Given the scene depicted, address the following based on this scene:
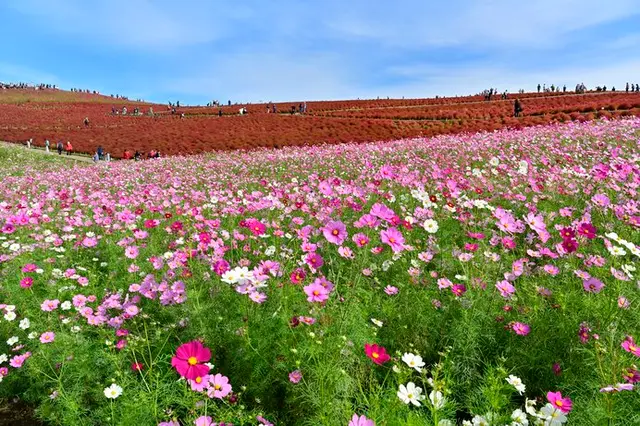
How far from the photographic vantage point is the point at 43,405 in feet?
8.16

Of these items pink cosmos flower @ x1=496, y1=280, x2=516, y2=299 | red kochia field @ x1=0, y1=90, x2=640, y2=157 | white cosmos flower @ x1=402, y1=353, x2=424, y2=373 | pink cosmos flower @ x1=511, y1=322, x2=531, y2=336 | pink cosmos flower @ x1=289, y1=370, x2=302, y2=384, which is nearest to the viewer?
white cosmos flower @ x1=402, y1=353, x2=424, y2=373

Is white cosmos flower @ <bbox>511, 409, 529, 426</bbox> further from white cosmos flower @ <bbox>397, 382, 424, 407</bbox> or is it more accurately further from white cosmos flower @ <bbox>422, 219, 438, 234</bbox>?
white cosmos flower @ <bbox>422, 219, 438, 234</bbox>

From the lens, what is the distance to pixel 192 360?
142 centimetres

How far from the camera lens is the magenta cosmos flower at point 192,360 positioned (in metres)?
1.37

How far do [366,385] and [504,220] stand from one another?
142 centimetres

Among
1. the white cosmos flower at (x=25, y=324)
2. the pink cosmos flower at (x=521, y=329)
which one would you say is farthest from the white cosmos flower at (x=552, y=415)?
the white cosmos flower at (x=25, y=324)

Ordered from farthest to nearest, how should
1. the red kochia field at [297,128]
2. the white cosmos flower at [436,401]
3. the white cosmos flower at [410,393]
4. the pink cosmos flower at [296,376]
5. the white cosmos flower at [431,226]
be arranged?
1. the red kochia field at [297,128]
2. the white cosmos flower at [431,226]
3. the pink cosmos flower at [296,376]
4. the white cosmos flower at [410,393]
5. the white cosmos flower at [436,401]

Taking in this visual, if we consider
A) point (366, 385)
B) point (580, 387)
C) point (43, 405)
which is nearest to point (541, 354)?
point (580, 387)

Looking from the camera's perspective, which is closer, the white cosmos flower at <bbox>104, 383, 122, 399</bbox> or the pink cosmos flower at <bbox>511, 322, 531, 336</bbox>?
the white cosmos flower at <bbox>104, 383, 122, 399</bbox>

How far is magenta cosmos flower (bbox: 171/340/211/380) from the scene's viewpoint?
1373 millimetres

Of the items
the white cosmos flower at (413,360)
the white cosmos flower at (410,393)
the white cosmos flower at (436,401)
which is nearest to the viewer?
the white cosmos flower at (436,401)

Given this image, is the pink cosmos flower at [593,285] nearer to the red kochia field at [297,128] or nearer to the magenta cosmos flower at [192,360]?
the magenta cosmos flower at [192,360]

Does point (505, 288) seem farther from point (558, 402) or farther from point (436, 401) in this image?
point (436, 401)

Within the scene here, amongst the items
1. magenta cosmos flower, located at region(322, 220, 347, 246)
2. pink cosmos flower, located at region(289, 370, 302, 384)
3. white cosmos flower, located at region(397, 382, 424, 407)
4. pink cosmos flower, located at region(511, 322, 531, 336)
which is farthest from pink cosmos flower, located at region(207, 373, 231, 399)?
pink cosmos flower, located at region(511, 322, 531, 336)
